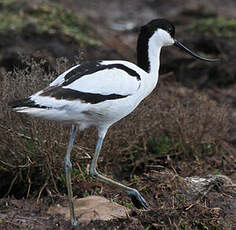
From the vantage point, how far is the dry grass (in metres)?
4.47

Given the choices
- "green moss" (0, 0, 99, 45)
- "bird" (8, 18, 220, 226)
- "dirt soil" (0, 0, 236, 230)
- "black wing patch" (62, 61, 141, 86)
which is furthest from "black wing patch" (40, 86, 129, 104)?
"green moss" (0, 0, 99, 45)

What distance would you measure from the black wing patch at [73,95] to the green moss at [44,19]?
414 cm

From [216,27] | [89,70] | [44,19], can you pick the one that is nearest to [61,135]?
[89,70]

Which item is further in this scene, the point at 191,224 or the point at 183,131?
the point at 183,131

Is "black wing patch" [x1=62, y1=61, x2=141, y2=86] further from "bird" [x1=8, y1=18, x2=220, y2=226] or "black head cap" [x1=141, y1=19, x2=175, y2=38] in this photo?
"black head cap" [x1=141, y1=19, x2=175, y2=38]

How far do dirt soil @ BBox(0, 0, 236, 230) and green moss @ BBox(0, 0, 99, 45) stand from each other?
0.20 metres

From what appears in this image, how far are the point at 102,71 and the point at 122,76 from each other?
149 millimetres

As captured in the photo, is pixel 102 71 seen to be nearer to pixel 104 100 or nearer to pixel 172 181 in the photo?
pixel 104 100

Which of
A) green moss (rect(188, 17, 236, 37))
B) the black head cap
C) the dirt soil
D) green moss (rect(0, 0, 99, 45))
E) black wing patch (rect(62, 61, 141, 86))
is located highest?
the black head cap

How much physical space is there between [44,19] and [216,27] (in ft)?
9.25

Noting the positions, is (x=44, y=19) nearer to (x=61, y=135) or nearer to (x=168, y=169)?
(x=168, y=169)

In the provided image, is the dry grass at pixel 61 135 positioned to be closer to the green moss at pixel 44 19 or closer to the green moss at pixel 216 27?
the green moss at pixel 44 19

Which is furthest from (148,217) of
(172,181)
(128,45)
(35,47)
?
(128,45)

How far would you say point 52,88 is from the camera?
3877 mm
